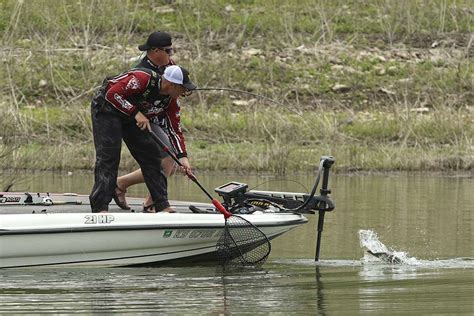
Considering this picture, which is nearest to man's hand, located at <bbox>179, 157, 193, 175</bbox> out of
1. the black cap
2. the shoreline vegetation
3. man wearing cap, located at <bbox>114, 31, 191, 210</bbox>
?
man wearing cap, located at <bbox>114, 31, 191, 210</bbox>

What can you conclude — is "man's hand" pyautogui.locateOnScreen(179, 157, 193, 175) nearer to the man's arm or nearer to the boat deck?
the boat deck

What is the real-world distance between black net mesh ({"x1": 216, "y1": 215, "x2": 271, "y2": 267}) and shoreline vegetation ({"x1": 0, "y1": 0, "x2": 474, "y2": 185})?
7.44m

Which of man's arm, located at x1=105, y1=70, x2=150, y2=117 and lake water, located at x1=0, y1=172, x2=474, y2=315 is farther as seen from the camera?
man's arm, located at x1=105, y1=70, x2=150, y2=117

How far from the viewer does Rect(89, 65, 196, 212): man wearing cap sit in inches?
516

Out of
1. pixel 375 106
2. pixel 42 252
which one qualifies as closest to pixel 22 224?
pixel 42 252

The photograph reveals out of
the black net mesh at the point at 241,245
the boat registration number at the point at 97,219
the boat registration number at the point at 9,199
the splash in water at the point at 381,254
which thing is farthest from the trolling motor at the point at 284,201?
the boat registration number at the point at 9,199

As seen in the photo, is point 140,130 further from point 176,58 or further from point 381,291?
point 176,58

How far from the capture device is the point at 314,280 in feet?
41.0

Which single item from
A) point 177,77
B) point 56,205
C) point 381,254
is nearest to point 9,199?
point 56,205

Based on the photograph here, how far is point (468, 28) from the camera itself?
29.4 meters

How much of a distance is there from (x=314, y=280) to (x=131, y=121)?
219cm

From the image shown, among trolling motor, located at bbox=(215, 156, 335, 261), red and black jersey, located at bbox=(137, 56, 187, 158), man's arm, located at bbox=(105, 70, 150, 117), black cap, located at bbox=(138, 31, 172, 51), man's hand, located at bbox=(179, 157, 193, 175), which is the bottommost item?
trolling motor, located at bbox=(215, 156, 335, 261)

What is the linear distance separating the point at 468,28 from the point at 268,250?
1702 cm

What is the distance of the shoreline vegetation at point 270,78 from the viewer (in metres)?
22.4
